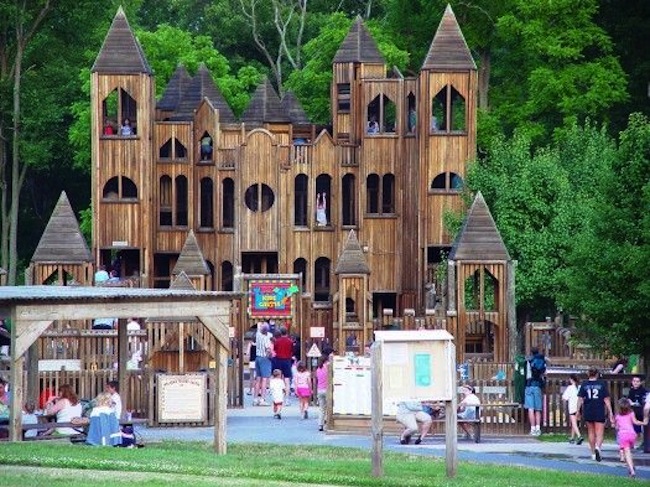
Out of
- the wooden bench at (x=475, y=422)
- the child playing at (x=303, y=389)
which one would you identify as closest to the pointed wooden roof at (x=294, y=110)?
the child playing at (x=303, y=389)

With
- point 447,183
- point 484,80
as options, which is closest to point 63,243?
point 447,183

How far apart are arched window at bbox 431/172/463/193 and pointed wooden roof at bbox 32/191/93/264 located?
13317mm

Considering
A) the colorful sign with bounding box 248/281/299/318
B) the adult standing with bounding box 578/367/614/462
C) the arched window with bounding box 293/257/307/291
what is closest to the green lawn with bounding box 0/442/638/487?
the adult standing with bounding box 578/367/614/462

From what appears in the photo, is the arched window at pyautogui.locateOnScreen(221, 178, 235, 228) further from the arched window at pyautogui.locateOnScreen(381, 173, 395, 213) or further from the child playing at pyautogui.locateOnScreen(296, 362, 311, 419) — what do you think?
the child playing at pyautogui.locateOnScreen(296, 362, 311, 419)

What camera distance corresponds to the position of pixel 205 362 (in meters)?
51.9

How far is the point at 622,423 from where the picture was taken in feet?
120

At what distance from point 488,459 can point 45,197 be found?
196ft

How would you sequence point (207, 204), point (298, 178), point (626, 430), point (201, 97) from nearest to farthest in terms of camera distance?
point (626, 430), point (298, 178), point (207, 204), point (201, 97)

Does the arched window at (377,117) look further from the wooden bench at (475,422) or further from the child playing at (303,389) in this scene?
the wooden bench at (475,422)

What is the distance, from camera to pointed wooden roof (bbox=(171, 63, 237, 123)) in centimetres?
7688

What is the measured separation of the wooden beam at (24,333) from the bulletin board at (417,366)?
558 cm

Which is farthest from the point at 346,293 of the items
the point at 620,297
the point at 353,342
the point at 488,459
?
the point at 488,459

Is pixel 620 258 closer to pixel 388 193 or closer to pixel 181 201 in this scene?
pixel 388 193

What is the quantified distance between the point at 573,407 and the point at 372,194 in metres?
32.3
